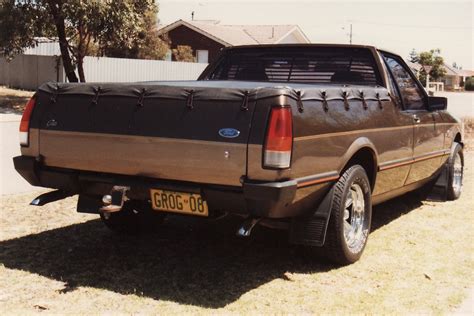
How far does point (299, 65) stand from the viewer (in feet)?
19.7

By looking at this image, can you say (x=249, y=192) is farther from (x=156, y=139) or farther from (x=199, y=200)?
(x=156, y=139)

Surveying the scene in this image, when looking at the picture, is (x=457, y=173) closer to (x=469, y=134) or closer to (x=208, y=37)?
(x=469, y=134)

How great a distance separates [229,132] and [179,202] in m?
0.63

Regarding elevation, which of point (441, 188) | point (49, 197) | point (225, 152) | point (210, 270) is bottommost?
point (210, 270)

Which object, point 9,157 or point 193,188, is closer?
point 193,188

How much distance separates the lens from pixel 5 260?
4.64 metres

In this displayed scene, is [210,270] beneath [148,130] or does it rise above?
beneath

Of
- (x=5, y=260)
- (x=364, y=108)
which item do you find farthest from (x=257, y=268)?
(x=5, y=260)

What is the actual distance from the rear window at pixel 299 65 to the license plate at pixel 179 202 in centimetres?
236

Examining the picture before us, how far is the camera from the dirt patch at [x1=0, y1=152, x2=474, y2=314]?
3.84 meters

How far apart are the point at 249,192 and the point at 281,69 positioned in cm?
265

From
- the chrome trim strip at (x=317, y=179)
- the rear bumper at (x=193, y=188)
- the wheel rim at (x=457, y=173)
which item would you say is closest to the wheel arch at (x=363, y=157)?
the chrome trim strip at (x=317, y=179)

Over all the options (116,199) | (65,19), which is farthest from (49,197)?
(65,19)

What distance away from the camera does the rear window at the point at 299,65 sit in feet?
19.0
